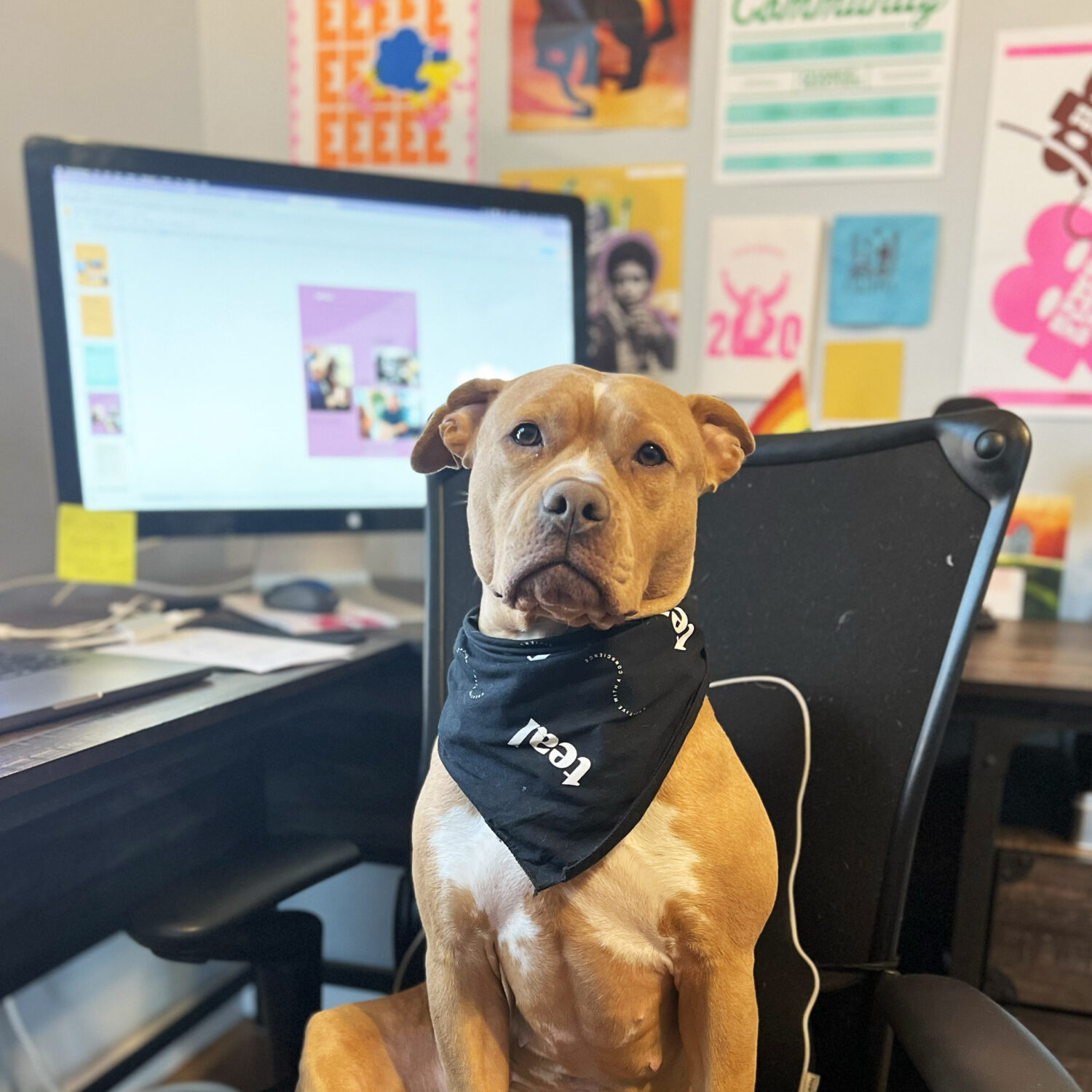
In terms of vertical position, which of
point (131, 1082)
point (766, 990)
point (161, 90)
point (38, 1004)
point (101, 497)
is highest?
point (161, 90)

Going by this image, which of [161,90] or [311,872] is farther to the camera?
[161,90]

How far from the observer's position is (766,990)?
80cm

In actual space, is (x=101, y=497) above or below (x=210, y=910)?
above

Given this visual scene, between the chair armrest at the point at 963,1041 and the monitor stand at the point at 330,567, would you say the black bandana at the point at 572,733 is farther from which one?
the monitor stand at the point at 330,567

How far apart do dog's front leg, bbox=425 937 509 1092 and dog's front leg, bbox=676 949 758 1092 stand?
0.17 metres

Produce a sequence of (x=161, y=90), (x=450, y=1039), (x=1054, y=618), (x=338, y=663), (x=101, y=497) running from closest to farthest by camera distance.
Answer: (x=450, y=1039)
(x=338, y=663)
(x=101, y=497)
(x=1054, y=618)
(x=161, y=90)

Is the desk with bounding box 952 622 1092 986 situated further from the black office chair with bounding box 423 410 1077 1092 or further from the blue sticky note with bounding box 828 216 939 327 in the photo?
the blue sticky note with bounding box 828 216 939 327

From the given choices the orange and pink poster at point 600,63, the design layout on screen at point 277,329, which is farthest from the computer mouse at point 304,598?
the orange and pink poster at point 600,63

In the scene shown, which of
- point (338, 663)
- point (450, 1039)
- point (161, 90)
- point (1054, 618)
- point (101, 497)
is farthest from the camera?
point (161, 90)

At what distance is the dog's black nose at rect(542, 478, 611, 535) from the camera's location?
2.01ft

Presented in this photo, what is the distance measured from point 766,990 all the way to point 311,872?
Result: 0.45 m

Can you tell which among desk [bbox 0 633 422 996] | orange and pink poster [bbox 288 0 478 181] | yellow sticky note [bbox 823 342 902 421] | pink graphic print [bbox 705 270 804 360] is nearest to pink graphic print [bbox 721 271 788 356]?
pink graphic print [bbox 705 270 804 360]

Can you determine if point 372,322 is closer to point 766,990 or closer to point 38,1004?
point 766,990

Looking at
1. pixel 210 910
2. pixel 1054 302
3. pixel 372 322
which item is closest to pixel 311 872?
pixel 210 910
